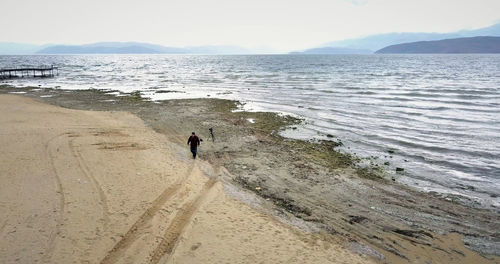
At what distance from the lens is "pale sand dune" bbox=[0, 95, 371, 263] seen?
8.63 meters

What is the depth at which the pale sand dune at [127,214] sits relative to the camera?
8.63 metres

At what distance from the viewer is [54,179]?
12984 millimetres

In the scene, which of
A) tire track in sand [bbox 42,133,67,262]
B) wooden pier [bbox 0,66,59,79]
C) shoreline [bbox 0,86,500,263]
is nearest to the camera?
tire track in sand [bbox 42,133,67,262]

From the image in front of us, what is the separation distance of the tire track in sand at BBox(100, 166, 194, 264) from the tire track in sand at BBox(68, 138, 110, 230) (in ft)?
3.08

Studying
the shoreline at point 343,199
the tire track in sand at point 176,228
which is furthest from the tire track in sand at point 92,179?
the shoreline at point 343,199

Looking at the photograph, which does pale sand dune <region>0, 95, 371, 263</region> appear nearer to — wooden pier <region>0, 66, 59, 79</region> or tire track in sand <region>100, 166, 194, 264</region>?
tire track in sand <region>100, 166, 194, 264</region>

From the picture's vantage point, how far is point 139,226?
989cm

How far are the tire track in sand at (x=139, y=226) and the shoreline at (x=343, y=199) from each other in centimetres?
266

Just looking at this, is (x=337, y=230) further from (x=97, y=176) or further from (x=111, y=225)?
(x=97, y=176)

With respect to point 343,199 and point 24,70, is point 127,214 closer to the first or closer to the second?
point 343,199

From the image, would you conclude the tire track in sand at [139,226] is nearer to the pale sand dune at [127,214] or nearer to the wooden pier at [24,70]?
the pale sand dune at [127,214]

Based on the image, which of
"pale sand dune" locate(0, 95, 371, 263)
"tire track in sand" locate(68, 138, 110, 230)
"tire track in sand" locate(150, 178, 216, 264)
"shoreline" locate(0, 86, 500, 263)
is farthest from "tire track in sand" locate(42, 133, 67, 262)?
"shoreline" locate(0, 86, 500, 263)

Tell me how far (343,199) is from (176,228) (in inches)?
263

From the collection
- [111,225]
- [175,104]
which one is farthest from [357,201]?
[175,104]
